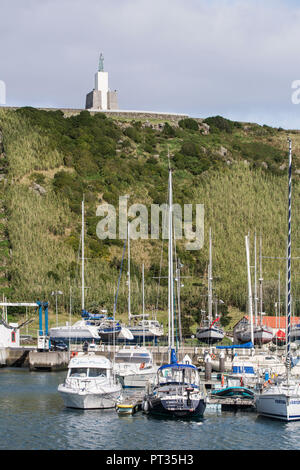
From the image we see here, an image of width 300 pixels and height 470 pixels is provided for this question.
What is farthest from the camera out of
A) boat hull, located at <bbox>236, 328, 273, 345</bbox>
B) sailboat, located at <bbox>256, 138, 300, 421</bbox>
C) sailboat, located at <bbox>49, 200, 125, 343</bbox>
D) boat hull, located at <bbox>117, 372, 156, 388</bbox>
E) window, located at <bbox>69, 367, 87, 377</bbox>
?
sailboat, located at <bbox>49, 200, 125, 343</bbox>

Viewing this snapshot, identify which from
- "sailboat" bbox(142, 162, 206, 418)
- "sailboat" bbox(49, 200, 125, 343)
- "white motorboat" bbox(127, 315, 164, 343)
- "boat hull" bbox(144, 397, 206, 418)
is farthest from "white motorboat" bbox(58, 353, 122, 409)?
"white motorboat" bbox(127, 315, 164, 343)

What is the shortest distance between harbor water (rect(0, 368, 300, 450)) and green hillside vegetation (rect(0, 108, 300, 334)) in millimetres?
35988

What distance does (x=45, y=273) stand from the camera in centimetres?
9800

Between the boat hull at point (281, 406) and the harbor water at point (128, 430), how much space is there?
1.32 feet

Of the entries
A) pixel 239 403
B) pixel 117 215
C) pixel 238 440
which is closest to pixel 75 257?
pixel 117 215

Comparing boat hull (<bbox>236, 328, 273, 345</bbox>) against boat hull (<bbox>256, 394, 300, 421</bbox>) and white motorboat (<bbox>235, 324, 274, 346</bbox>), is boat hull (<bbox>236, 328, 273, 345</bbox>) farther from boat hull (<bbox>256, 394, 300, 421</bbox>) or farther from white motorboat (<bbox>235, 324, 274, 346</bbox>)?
boat hull (<bbox>256, 394, 300, 421</bbox>)

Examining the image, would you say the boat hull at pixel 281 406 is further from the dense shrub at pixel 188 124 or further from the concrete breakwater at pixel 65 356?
the dense shrub at pixel 188 124

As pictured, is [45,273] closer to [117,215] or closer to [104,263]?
[104,263]

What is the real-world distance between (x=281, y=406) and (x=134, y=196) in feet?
305

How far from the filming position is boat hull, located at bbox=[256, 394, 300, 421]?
3641 cm

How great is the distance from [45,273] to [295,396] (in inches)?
2557

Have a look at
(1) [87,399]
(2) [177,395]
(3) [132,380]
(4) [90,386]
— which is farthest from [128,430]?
(3) [132,380]

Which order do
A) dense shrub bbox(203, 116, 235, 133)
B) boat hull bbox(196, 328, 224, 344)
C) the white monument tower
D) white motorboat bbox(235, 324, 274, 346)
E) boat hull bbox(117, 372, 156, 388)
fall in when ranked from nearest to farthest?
boat hull bbox(117, 372, 156, 388), white motorboat bbox(235, 324, 274, 346), boat hull bbox(196, 328, 224, 344), the white monument tower, dense shrub bbox(203, 116, 235, 133)

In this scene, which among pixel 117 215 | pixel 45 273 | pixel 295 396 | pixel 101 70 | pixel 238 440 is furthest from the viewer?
pixel 101 70
